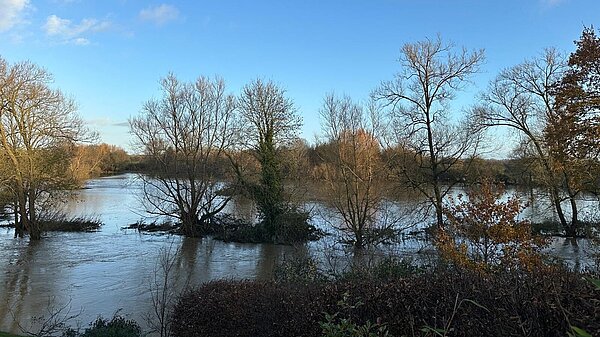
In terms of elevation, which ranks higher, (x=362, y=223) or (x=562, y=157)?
(x=562, y=157)

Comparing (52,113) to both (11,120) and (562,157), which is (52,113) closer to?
(11,120)

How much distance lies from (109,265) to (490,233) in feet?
50.4

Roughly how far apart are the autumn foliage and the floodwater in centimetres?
298

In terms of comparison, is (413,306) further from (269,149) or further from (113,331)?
(269,149)

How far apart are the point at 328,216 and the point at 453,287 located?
22880 mm

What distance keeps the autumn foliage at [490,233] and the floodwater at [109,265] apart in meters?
2.98

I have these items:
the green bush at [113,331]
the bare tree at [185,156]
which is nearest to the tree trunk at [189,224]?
the bare tree at [185,156]

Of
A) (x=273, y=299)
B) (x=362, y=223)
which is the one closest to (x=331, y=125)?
(x=362, y=223)

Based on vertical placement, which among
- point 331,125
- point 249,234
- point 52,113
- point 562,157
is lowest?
point 249,234

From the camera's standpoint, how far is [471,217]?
1225cm

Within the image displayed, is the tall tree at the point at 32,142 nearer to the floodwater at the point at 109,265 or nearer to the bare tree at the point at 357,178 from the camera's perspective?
the floodwater at the point at 109,265

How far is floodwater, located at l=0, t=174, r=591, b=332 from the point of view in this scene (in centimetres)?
1373

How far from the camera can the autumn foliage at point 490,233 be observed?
444 inches

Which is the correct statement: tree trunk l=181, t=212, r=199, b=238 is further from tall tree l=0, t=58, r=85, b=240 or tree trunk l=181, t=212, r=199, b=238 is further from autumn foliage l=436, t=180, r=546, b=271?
autumn foliage l=436, t=180, r=546, b=271
